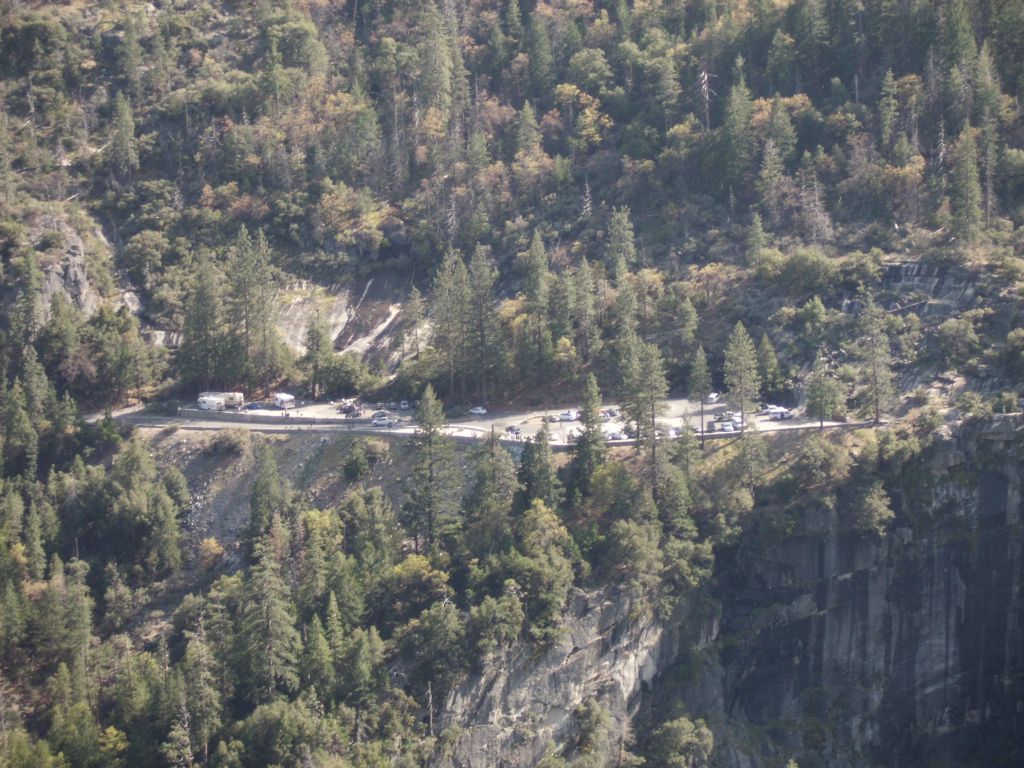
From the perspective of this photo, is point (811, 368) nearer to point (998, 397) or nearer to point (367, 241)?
point (998, 397)

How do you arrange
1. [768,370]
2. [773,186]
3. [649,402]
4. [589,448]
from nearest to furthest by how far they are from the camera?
[589,448]
[649,402]
[768,370]
[773,186]

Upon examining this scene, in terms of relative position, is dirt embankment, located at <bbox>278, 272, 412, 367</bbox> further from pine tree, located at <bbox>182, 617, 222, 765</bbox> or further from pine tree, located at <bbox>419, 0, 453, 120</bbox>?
pine tree, located at <bbox>182, 617, 222, 765</bbox>

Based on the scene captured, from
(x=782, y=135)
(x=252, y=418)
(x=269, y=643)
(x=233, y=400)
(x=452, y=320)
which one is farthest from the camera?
(x=782, y=135)

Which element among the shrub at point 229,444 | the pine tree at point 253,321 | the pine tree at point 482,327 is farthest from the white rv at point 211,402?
the pine tree at point 482,327

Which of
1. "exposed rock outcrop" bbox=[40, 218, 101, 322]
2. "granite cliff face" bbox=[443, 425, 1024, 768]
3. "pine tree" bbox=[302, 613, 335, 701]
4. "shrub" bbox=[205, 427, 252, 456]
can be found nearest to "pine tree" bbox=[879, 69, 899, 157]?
"granite cliff face" bbox=[443, 425, 1024, 768]

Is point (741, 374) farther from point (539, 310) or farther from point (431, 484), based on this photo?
point (431, 484)

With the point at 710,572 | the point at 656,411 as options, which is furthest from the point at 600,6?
the point at 710,572

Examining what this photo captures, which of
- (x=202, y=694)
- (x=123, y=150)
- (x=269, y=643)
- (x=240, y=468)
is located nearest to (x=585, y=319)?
(x=240, y=468)
